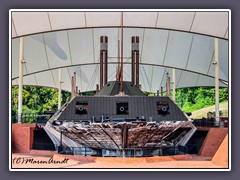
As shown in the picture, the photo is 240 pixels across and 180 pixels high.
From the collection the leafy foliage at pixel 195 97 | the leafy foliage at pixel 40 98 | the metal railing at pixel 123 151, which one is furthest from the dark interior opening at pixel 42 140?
the leafy foliage at pixel 195 97

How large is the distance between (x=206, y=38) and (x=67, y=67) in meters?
11.1

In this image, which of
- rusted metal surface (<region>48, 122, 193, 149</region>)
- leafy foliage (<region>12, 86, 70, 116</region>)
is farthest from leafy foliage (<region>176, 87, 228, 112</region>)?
rusted metal surface (<region>48, 122, 193, 149</region>)

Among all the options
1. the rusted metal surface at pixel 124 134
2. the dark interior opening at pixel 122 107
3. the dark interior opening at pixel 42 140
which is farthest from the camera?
the dark interior opening at pixel 42 140

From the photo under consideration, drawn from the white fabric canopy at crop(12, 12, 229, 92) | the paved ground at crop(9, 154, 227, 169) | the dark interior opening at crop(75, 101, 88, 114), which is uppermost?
the white fabric canopy at crop(12, 12, 229, 92)

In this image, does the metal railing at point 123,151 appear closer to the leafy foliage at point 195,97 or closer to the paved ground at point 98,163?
the paved ground at point 98,163

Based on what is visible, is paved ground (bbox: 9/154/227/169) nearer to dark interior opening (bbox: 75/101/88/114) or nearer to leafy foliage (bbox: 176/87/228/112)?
dark interior opening (bbox: 75/101/88/114)

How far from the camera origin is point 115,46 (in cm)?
2841

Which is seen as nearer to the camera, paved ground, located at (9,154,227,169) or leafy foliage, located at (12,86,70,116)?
paved ground, located at (9,154,227,169)

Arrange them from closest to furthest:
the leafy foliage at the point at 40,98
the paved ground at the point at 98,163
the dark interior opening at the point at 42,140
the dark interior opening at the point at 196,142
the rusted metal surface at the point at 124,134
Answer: the paved ground at the point at 98,163, the rusted metal surface at the point at 124,134, the dark interior opening at the point at 196,142, the dark interior opening at the point at 42,140, the leafy foliage at the point at 40,98

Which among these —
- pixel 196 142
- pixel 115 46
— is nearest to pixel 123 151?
pixel 196 142

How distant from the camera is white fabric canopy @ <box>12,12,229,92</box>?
22.1 metres

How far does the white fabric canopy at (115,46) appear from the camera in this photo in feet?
72.5

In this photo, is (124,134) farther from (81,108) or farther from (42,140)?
(42,140)
